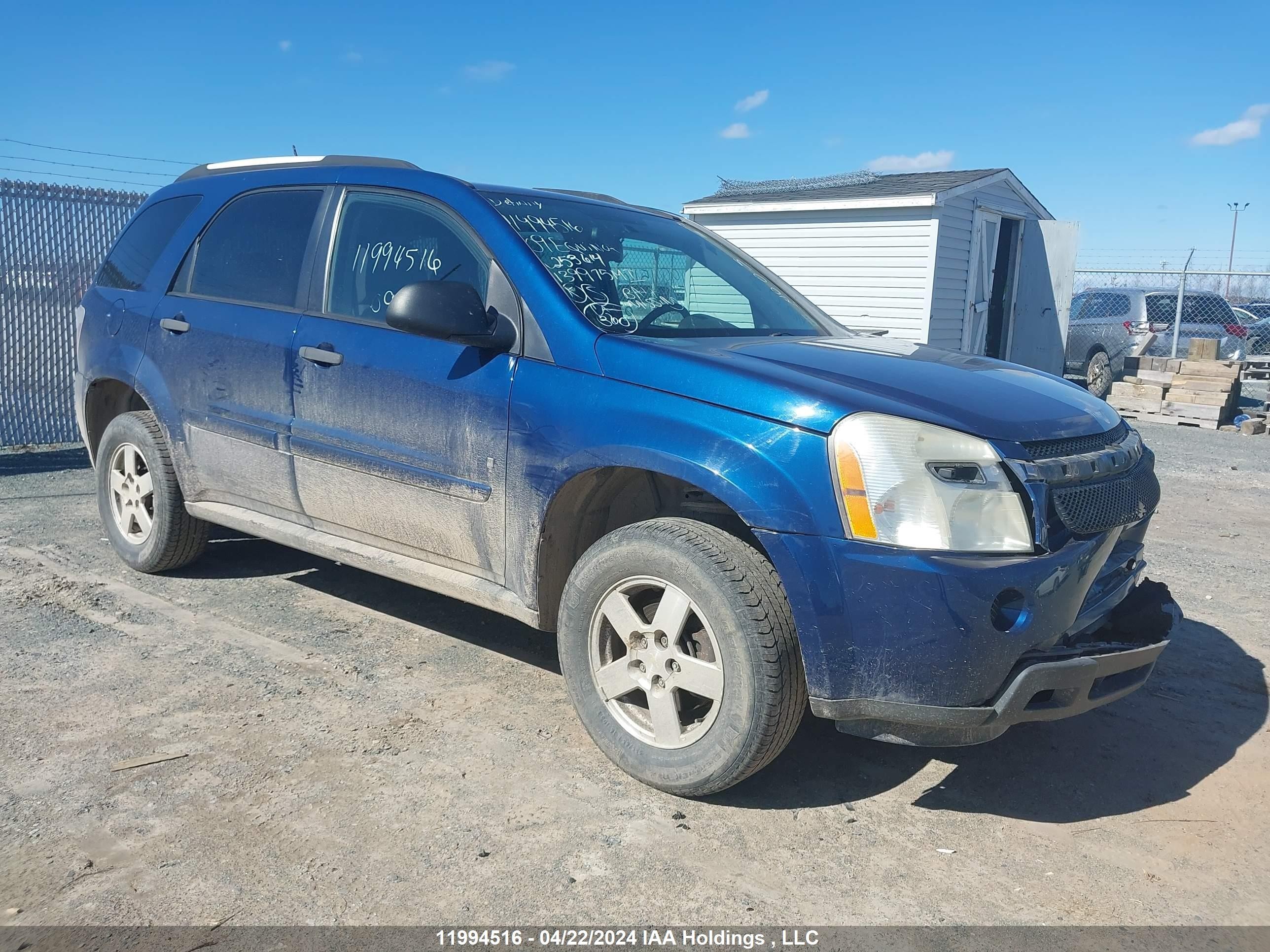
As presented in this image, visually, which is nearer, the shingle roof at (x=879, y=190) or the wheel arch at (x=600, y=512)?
the wheel arch at (x=600, y=512)

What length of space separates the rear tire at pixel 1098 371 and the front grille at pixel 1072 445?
15330mm

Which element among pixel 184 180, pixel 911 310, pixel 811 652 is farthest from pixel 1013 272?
pixel 811 652

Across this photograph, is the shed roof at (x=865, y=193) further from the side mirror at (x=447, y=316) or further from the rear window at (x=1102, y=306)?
the side mirror at (x=447, y=316)

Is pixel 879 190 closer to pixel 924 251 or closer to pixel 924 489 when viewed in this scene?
pixel 924 251

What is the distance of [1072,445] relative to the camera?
303cm

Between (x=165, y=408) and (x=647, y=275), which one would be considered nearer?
(x=647, y=275)

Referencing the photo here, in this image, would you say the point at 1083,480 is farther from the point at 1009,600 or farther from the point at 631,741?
the point at 631,741

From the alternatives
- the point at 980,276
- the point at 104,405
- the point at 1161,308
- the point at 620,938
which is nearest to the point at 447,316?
the point at 620,938

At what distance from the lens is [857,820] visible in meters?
3.06

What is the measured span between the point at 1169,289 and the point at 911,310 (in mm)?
7190

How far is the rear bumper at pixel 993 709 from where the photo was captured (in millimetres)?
2730

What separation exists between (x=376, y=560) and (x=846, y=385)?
1.96 meters

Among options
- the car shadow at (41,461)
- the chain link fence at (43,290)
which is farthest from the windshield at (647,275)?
the chain link fence at (43,290)

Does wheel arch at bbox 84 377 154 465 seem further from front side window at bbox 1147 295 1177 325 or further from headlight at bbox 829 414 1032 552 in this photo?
front side window at bbox 1147 295 1177 325
